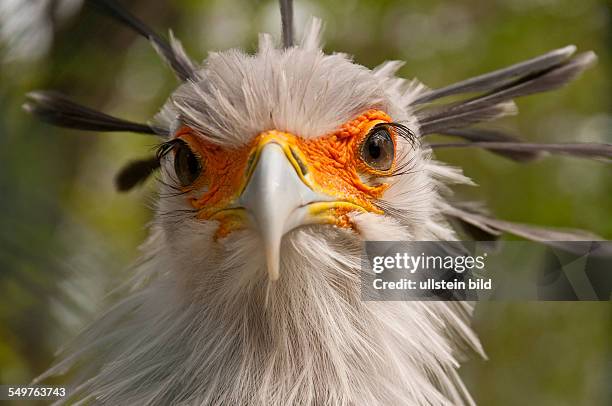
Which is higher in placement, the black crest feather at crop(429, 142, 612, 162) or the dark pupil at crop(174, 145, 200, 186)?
the black crest feather at crop(429, 142, 612, 162)

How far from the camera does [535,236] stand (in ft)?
3.79

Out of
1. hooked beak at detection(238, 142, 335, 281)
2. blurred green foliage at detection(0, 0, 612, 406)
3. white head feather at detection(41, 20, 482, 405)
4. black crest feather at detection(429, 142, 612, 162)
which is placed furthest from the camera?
blurred green foliage at detection(0, 0, 612, 406)

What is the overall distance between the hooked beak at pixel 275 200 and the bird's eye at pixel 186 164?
0.16 m

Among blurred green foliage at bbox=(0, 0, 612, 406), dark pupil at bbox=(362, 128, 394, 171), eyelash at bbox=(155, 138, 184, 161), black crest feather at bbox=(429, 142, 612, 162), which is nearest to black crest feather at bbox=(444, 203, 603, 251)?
black crest feather at bbox=(429, 142, 612, 162)

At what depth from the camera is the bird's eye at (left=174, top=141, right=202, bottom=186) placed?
97cm

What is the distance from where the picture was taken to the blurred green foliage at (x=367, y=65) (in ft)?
4.24

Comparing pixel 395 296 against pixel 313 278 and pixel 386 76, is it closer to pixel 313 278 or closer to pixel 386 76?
pixel 313 278

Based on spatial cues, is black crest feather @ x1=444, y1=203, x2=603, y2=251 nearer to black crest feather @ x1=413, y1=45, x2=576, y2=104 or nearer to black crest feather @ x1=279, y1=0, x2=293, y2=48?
black crest feather @ x1=413, y1=45, x2=576, y2=104

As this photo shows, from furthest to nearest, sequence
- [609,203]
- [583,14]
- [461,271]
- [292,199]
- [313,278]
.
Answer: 1. [583,14]
2. [609,203]
3. [461,271]
4. [313,278]
5. [292,199]

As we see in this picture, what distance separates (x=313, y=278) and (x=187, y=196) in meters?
0.23

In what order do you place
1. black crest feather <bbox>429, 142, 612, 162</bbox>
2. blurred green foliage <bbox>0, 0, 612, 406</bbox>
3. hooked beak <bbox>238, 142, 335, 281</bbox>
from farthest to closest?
blurred green foliage <bbox>0, 0, 612, 406</bbox>, black crest feather <bbox>429, 142, 612, 162</bbox>, hooked beak <bbox>238, 142, 335, 281</bbox>

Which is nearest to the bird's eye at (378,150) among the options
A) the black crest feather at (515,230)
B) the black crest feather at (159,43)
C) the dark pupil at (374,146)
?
the dark pupil at (374,146)

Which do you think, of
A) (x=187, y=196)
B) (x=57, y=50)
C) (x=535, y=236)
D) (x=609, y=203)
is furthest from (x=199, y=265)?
(x=609, y=203)

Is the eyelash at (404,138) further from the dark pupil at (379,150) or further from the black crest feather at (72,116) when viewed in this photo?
the black crest feather at (72,116)
